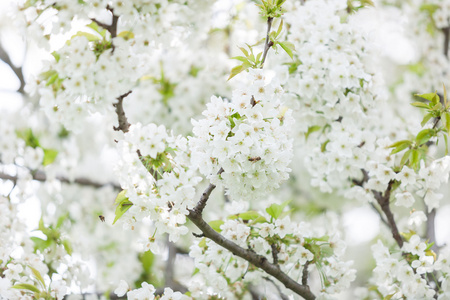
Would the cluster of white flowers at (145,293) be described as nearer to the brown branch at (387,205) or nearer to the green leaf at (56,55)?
the green leaf at (56,55)

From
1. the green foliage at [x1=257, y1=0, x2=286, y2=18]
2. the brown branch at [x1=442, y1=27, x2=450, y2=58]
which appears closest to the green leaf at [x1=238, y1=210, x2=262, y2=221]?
the green foliage at [x1=257, y1=0, x2=286, y2=18]

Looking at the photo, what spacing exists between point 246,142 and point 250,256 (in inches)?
33.1

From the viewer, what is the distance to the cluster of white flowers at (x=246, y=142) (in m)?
2.30

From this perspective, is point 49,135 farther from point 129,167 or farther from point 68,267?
point 129,167

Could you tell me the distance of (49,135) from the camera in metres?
6.20

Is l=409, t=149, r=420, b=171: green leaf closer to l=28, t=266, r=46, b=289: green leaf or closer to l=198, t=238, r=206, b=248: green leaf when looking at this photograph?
l=198, t=238, r=206, b=248: green leaf

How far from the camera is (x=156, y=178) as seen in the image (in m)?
2.48

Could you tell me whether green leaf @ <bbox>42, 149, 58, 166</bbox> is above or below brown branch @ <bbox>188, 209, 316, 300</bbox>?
above

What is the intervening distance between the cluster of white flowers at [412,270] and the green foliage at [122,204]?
1657mm

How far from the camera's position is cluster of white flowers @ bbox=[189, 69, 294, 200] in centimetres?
230

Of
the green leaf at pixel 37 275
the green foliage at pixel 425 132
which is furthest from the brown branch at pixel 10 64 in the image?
the green foliage at pixel 425 132

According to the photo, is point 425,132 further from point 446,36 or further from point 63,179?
point 63,179

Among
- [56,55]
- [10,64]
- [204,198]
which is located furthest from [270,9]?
[10,64]

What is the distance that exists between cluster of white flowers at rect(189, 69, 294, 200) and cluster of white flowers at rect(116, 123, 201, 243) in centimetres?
11
